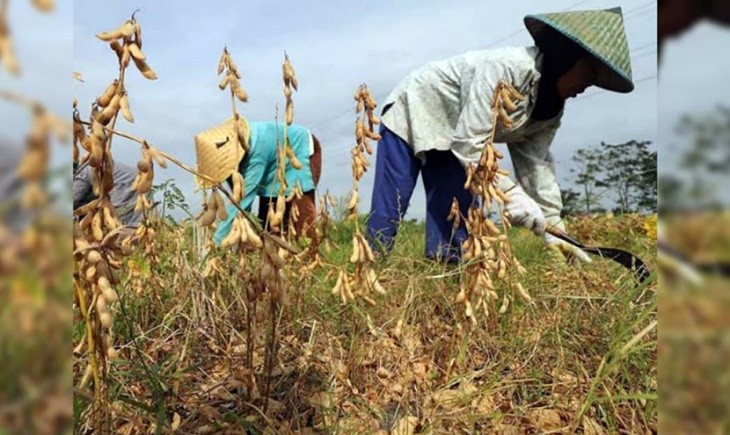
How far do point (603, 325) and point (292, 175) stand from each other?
4.12 ft

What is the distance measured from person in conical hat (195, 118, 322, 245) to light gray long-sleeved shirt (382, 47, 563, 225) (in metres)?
0.41

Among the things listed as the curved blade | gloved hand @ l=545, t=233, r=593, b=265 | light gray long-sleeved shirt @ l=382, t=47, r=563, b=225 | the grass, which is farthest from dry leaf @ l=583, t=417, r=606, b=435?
gloved hand @ l=545, t=233, r=593, b=265

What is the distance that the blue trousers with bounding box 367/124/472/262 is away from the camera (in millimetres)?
2256

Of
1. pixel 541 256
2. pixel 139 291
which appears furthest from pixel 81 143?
pixel 541 256

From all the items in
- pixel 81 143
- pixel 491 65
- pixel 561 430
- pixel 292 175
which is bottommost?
pixel 561 430

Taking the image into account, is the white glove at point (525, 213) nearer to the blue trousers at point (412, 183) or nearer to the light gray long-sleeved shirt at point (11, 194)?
the blue trousers at point (412, 183)

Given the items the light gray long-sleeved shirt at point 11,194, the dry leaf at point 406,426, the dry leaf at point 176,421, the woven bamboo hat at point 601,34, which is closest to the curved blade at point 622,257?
the woven bamboo hat at point 601,34

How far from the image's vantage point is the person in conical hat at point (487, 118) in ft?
6.21

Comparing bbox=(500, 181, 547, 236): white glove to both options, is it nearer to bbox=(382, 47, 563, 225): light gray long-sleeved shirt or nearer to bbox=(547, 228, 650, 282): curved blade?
bbox=(547, 228, 650, 282): curved blade

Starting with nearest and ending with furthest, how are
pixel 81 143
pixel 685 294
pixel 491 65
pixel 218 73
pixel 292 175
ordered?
1. pixel 685 294
2. pixel 81 143
3. pixel 218 73
4. pixel 491 65
5. pixel 292 175

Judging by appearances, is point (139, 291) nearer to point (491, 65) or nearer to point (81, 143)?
point (81, 143)

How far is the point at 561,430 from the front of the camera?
948 mm

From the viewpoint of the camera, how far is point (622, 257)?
1.81 meters

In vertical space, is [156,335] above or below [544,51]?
below
